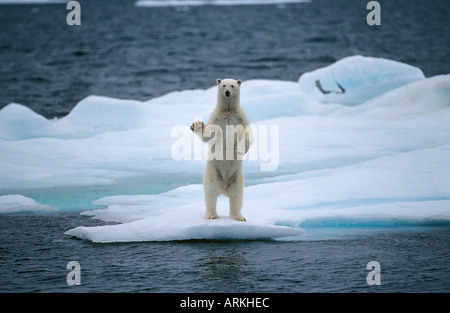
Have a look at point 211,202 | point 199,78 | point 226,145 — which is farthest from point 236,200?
point 199,78

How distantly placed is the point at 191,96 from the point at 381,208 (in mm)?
10082

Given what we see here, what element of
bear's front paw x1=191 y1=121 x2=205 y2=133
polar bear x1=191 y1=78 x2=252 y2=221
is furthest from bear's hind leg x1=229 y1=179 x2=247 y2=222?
bear's front paw x1=191 y1=121 x2=205 y2=133

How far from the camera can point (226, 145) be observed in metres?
7.69

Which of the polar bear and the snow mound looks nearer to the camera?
the polar bear

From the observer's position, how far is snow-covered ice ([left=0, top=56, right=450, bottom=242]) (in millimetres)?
8344

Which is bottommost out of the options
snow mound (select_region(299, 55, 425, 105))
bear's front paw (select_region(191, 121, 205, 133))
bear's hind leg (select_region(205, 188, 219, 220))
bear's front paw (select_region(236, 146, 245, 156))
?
bear's hind leg (select_region(205, 188, 219, 220))

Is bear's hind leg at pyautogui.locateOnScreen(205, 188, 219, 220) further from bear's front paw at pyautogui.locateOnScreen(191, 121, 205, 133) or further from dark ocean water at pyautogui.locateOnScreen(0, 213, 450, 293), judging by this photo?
bear's front paw at pyautogui.locateOnScreen(191, 121, 205, 133)

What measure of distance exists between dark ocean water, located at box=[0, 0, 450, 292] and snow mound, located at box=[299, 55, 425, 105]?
8.63 metres

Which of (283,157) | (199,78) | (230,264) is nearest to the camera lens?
(230,264)

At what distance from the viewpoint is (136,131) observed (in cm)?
1461

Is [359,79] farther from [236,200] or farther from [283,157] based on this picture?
[236,200]

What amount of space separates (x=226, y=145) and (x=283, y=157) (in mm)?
4469

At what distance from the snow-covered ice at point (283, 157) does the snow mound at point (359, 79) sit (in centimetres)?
2

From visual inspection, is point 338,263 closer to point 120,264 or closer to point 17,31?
point 120,264
